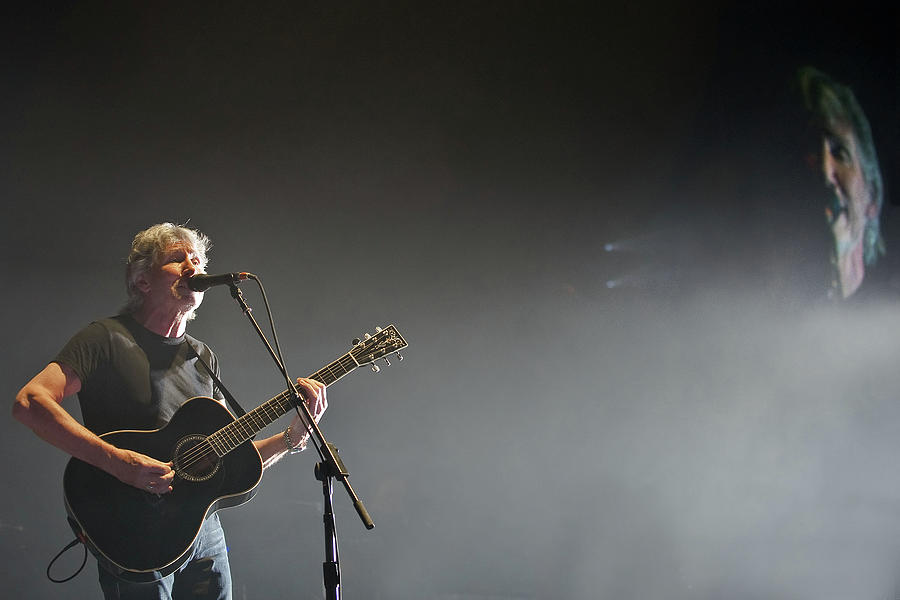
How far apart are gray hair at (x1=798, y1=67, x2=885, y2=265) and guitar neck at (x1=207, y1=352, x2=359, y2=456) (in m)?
4.34

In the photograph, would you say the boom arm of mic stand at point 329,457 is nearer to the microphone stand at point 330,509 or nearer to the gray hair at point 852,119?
the microphone stand at point 330,509

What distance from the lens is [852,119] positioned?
526 cm

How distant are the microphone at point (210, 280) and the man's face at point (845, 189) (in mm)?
4514

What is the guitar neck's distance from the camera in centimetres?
222

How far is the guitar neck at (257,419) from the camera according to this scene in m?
Result: 2.22

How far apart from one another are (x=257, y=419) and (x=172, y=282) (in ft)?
1.96

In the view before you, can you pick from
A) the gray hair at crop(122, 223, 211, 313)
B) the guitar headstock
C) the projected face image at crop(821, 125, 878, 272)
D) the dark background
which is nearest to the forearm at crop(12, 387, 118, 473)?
the gray hair at crop(122, 223, 211, 313)

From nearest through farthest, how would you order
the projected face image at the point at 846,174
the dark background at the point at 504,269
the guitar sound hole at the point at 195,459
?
the guitar sound hole at the point at 195,459, the dark background at the point at 504,269, the projected face image at the point at 846,174

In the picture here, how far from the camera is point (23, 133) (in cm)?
380

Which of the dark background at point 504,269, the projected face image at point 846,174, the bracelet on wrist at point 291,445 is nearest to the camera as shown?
the bracelet on wrist at point 291,445

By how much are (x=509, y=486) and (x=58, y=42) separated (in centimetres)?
378

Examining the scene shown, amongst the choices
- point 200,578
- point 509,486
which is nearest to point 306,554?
point 509,486

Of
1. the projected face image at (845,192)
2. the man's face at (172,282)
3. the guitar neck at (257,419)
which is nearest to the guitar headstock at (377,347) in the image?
the guitar neck at (257,419)

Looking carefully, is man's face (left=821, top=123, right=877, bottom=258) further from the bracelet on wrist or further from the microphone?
the microphone
